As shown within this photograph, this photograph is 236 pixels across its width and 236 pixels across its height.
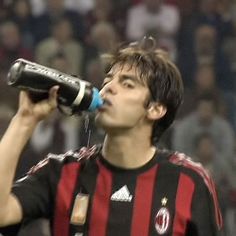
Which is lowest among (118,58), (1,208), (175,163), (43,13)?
(1,208)

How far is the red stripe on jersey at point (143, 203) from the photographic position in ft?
7.02

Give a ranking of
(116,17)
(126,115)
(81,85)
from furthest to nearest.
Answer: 1. (116,17)
2. (126,115)
3. (81,85)

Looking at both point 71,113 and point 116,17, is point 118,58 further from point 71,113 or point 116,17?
point 116,17

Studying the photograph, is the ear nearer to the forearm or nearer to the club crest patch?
the club crest patch

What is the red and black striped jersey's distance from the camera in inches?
84.0

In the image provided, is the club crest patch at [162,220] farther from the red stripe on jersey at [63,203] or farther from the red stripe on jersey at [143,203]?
the red stripe on jersey at [63,203]

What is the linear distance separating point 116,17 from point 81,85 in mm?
2735

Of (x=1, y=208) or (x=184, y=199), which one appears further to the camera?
(x=184, y=199)

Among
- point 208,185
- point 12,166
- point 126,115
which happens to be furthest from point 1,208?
point 208,185

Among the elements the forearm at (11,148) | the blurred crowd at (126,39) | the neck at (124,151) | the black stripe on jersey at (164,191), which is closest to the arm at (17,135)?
the forearm at (11,148)

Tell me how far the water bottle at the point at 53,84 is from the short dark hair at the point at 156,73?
0.22m

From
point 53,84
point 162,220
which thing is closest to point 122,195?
point 162,220

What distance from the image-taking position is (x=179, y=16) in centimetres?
466

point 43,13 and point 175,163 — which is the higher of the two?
point 43,13
